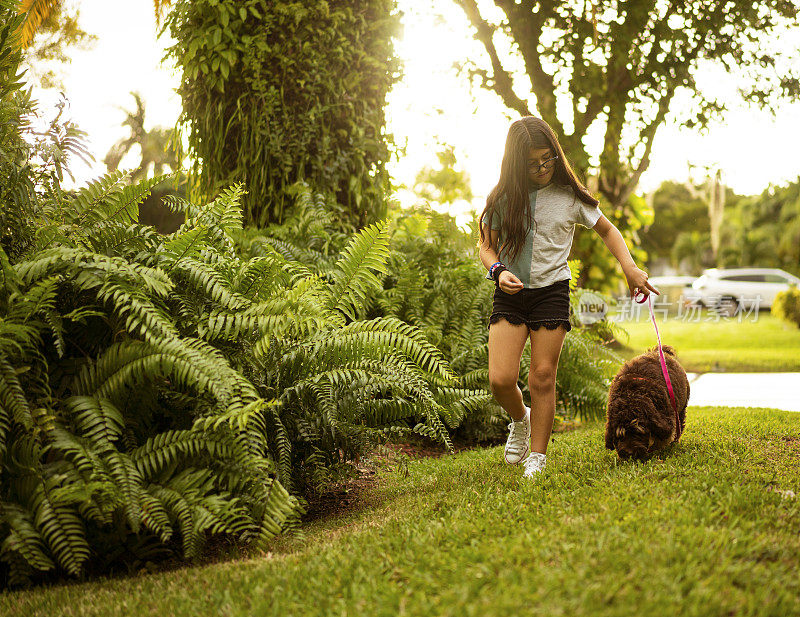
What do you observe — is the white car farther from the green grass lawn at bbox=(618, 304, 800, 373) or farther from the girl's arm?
the girl's arm

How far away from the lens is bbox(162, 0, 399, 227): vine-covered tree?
631 cm

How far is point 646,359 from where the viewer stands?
4348mm

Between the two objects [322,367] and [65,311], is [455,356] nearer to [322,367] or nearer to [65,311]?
[322,367]

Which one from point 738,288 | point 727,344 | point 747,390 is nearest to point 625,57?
point 747,390

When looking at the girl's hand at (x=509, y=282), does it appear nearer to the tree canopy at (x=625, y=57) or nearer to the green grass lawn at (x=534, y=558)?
the green grass lawn at (x=534, y=558)

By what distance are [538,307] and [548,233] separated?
0.45 m

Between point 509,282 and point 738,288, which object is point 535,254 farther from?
point 738,288

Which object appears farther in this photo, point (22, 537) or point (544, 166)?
point (544, 166)

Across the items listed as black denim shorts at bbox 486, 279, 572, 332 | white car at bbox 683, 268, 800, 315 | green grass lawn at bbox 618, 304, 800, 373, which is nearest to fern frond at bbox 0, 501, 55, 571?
black denim shorts at bbox 486, 279, 572, 332

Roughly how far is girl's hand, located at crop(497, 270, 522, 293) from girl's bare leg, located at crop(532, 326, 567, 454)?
41 cm

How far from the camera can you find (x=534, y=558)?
252 centimetres

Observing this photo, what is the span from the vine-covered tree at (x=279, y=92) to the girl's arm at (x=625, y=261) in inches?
120

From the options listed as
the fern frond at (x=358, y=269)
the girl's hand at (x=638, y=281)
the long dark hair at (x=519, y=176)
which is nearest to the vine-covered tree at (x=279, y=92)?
the fern frond at (x=358, y=269)

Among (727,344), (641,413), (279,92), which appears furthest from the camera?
(727,344)
